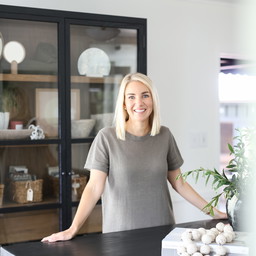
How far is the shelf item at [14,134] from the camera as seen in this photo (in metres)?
2.65

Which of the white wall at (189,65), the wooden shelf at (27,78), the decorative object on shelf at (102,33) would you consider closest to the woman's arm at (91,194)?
the wooden shelf at (27,78)

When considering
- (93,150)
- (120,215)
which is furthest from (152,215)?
(93,150)

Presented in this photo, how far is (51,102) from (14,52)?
0.37m

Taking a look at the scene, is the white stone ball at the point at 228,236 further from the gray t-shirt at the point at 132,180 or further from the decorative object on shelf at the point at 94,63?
the decorative object on shelf at the point at 94,63

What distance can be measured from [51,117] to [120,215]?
3.27 ft

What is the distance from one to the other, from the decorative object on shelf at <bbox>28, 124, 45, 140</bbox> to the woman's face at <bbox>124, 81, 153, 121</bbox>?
2.75 feet

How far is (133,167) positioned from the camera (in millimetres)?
2045

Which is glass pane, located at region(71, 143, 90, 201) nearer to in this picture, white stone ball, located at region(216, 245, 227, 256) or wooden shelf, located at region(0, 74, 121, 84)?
wooden shelf, located at region(0, 74, 121, 84)

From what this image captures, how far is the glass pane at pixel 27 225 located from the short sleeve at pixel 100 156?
920 mm

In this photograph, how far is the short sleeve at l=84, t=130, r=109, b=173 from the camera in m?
2.01

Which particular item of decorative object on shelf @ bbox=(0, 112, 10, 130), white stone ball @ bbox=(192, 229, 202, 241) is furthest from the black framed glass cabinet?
white stone ball @ bbox=(192, 229, 202, 241)

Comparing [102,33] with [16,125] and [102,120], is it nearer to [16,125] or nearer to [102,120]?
[102,120]

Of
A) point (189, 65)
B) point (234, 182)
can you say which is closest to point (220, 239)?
point (234, 182)

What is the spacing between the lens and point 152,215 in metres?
2.06
